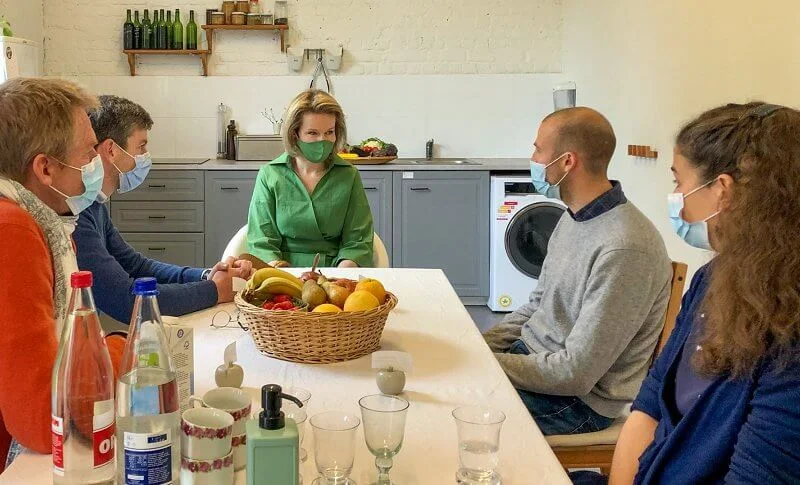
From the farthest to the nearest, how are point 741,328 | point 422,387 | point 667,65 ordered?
point 667,65 < point 422,387 < point 741,328

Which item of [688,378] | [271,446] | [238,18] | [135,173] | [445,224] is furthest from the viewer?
[238,18]

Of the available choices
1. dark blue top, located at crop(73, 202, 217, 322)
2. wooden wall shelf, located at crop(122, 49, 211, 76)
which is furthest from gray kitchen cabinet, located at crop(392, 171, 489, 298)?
dark blue top, located at crop(73, 202, 217, 322)

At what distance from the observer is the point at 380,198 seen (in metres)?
5.07

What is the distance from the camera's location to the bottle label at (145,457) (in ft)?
3.13

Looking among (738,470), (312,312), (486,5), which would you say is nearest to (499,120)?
(486,5)

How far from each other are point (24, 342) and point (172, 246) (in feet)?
13.4

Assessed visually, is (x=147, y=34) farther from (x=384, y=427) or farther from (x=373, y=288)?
(x=384, y=427)

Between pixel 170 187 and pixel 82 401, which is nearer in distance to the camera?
pixel 82 401

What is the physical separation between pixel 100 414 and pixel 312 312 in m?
0.58

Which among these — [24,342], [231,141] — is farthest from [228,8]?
[24,342]

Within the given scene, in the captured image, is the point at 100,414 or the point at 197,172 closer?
the point at 100,414

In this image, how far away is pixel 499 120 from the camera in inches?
226

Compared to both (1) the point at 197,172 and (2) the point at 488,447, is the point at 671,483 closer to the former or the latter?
(2) the point at 488,447

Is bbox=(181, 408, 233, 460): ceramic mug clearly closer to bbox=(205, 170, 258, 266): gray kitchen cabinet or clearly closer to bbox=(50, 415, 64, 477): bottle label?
bbox=(50, 415, 64, 477): bottle label
